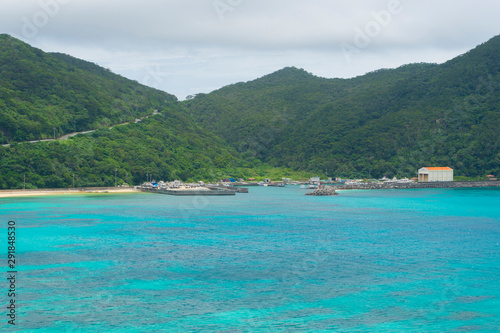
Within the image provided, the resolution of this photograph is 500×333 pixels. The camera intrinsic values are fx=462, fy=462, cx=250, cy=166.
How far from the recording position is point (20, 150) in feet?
368

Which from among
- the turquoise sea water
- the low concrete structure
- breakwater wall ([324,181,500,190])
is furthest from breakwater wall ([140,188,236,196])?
the turquoise sea water

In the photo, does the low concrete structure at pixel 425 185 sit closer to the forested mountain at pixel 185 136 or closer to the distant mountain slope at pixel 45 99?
the forested mountain at pixel 185 136

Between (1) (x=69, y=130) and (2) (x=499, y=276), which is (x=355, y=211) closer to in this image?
(2) (x=499, y=276)

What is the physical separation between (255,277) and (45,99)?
143324 millimetres

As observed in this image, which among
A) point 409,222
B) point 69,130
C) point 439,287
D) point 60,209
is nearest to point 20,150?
point 69,130

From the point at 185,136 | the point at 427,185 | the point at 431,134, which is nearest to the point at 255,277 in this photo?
the point at 427,185

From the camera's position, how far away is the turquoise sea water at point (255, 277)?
21.0 meters

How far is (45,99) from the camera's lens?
5969 inches

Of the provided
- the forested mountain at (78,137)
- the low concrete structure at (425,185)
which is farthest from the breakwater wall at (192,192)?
the low concrete structure at (425,185)

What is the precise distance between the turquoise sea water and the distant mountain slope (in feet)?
280

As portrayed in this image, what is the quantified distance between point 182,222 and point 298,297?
3412cm

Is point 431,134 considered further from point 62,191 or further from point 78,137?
point 62,191

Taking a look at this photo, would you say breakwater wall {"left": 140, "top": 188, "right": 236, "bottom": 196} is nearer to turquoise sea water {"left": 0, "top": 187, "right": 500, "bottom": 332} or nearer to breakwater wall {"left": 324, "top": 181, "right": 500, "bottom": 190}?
breakwater wall {"left": 324, "top": 181, "right": 500, "bottom": 190}

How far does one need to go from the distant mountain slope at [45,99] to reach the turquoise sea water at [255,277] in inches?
3366
